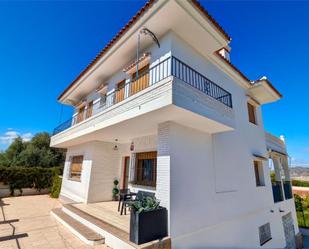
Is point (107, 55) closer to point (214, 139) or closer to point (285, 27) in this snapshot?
point (214, 139)

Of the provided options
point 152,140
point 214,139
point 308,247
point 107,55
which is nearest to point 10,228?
point 152,140

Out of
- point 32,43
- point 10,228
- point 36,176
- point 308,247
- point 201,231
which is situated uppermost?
point 32,43

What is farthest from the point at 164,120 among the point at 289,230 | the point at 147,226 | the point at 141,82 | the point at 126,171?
the point at 289,230

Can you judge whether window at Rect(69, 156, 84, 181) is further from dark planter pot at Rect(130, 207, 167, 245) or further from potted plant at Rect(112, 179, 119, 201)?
dark planter pot at Rect(130, 207, 167, 245)

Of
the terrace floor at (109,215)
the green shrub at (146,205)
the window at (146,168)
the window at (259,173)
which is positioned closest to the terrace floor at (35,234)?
the terrace floor at (109,215)

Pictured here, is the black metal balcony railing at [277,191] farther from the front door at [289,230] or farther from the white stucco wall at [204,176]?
the front door at [289,230]

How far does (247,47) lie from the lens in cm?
1096

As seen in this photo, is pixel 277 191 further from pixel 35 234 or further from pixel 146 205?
pixel 35 234

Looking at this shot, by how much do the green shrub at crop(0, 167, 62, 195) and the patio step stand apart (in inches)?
430

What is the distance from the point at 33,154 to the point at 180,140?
85.5 feet

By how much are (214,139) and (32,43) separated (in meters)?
11.8

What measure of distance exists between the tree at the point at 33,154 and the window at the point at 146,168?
71.9ft

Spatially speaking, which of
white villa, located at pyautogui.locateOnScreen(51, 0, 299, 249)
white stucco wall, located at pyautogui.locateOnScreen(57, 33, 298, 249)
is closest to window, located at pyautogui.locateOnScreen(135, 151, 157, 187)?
white villa, located at pyautogui.locateOnScreen(51, 0, 299, 249)

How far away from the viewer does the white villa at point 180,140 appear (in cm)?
584
